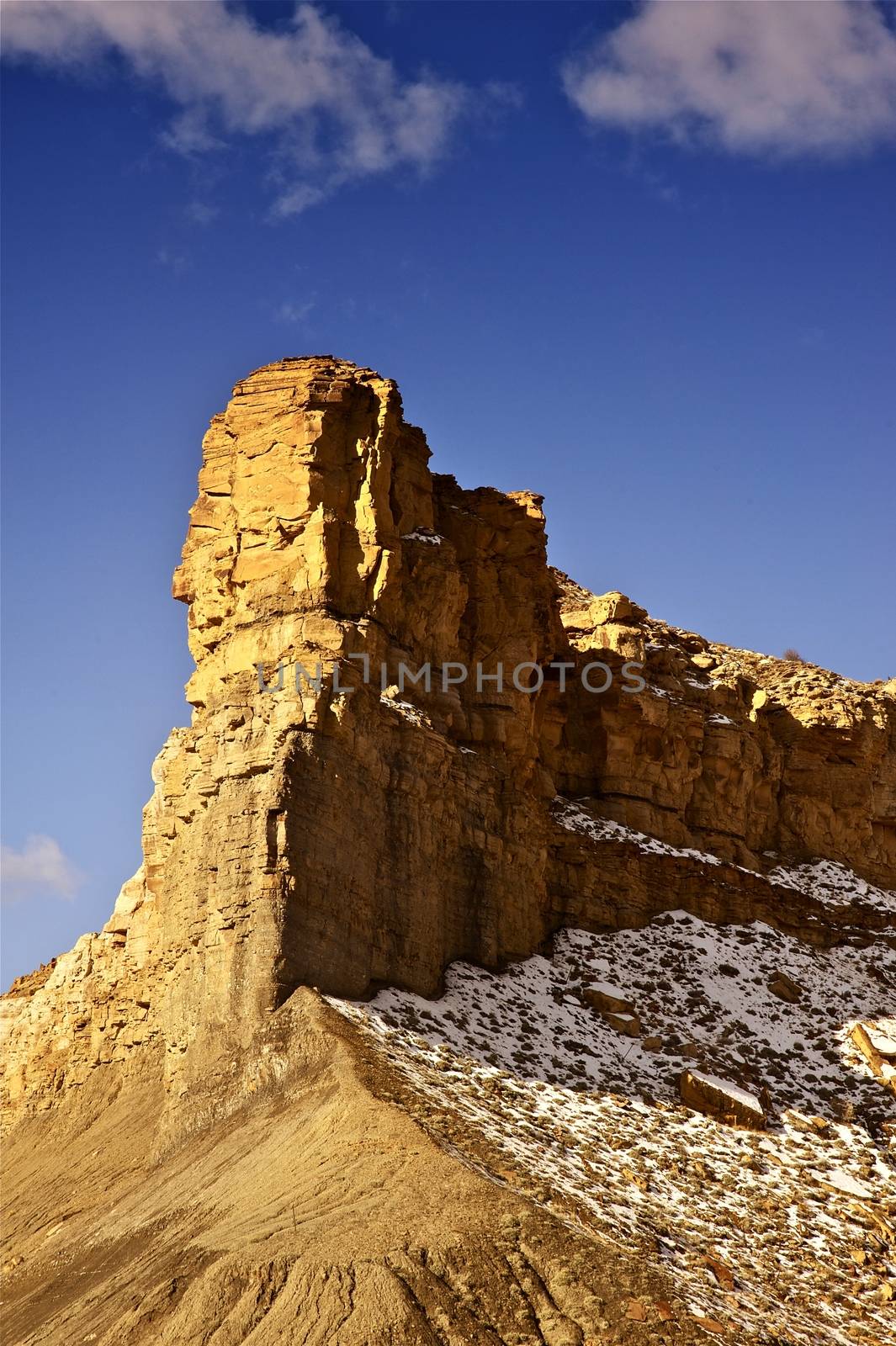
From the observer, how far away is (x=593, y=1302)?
2352 cm

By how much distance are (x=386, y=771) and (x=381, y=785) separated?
46 centimetres

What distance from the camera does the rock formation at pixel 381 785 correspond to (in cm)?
3391

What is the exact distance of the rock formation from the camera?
111 feet

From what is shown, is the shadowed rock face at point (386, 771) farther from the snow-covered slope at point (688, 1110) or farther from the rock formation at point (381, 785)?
the snow-covered slope at point (688, 1110)

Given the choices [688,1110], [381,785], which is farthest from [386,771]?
[688,1110]

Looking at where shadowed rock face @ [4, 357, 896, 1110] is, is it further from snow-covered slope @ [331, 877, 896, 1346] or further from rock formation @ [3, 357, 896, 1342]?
snow-covered slope @ [331, 877, 896, 1346]

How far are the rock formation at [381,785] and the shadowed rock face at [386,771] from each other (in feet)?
0.25

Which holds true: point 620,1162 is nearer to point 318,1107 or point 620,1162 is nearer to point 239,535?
point 318,1107

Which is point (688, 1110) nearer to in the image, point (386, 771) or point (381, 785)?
point (381, 785)

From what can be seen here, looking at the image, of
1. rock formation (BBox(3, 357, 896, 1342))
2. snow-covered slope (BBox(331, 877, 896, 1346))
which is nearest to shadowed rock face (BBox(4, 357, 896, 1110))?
rock formation (BBox(3, 357, 896, 1342))

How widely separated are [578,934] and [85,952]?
1326cm

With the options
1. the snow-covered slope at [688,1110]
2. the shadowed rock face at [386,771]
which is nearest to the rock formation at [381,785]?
the shadowed rock face at [386,771]

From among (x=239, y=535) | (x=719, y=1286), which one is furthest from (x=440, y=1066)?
(x=239, y=535)

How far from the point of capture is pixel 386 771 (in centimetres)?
3797
